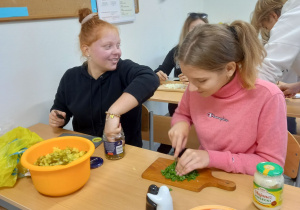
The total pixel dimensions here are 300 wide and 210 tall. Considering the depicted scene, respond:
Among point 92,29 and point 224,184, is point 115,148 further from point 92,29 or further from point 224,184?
point 92,29

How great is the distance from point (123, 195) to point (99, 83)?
0.70 metres

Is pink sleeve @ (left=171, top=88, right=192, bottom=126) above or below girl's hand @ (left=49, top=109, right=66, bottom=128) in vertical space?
above

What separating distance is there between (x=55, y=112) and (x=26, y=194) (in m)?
0.58

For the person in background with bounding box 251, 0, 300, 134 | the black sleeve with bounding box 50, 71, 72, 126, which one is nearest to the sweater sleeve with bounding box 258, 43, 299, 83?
the person in background with bounding box 251, 0, 300, 134

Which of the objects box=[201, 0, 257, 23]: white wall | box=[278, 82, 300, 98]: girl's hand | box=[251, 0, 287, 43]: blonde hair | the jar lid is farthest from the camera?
box=[201, 0, 257, 23]: white wall

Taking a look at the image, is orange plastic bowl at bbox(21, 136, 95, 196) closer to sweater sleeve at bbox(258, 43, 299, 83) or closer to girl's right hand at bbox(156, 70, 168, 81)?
sweater sleeve at bbox(258, 43, 299, 83)

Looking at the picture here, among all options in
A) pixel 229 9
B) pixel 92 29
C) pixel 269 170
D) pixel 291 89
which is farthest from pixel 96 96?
pixel 229 9

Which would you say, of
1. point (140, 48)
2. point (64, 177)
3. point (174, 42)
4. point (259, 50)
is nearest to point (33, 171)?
point (64, 177)

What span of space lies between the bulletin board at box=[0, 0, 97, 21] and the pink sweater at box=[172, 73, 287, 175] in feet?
3.42

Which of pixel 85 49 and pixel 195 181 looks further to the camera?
pixel 85 49

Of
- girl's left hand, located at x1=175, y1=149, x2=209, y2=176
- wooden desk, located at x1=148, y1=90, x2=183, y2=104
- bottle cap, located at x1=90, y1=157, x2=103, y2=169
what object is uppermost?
girl's left hand, located at x1=175, y1=149, x2=209, y2=176

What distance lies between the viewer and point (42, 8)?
1.51 metres

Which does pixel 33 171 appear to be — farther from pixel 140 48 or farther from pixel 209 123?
pixel 140 48

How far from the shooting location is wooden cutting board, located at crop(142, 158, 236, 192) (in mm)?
817
